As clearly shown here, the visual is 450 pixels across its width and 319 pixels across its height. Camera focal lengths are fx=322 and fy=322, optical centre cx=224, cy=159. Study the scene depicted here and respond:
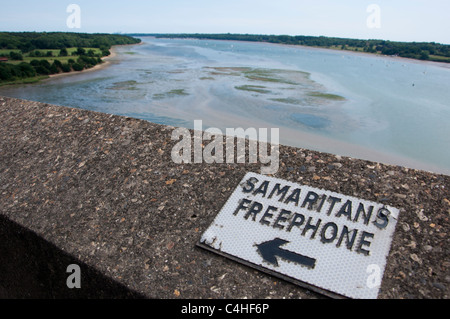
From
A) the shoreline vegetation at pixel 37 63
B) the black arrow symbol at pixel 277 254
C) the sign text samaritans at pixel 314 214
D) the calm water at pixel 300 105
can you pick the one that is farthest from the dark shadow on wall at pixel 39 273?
the shoreline vegetation at pixel 37 63

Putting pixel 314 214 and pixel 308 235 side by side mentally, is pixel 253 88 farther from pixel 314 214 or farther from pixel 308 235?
pixel 308 235

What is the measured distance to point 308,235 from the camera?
2.94 meters

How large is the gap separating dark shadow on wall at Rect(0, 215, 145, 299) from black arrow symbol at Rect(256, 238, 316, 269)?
1127 millimetres

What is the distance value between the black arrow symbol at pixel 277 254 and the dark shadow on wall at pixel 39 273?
113 centimetres

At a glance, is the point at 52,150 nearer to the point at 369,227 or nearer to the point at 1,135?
the point at 1,135

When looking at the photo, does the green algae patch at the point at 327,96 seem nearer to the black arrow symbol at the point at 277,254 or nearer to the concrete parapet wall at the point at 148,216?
the concrete parapet wall at the point at 148,216

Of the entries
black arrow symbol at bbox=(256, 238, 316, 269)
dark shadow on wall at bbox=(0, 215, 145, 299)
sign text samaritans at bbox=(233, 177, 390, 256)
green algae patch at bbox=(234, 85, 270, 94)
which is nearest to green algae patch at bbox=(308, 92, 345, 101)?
green algae patch at bbox=(234, 85, 270, 94)

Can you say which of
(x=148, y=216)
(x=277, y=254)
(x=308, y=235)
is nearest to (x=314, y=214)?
(x=308, y=235)

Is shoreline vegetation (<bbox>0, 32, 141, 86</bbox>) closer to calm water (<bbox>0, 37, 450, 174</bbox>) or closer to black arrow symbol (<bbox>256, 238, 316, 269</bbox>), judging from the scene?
calm water (<bbox>0, 37, 450, 174</bbox>)

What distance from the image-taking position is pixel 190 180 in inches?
144

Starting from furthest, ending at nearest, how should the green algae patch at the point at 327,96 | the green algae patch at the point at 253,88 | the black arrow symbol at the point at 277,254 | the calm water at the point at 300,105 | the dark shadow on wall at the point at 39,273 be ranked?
the green algae patch at the point at 253,88 < the green algae patch at the point at 327,96 < the calm water at the point at 300,105 < the dark shadow on wall at the point at 39,273 < the black arrow symbol at the point at 277,254

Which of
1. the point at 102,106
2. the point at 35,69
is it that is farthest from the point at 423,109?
the point at 35,69

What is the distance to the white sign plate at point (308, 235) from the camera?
2.64m

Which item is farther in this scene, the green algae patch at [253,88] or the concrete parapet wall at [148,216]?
the green algae patch at [253,88]
